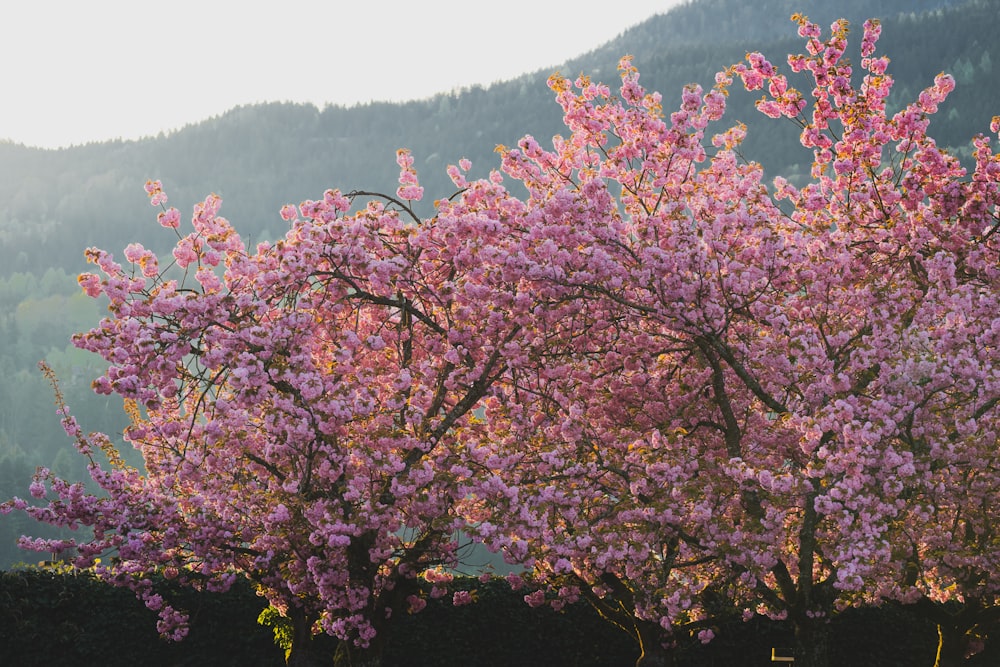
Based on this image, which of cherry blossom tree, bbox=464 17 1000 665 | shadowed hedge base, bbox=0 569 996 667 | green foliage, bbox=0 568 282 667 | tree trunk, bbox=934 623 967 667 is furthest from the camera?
shadowed hedge base, bbox=0 569 996 667

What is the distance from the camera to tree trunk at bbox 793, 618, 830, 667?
1141 cm

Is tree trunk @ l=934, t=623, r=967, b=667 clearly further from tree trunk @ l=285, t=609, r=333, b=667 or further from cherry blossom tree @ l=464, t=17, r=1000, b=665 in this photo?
tree trunk @ l=285, t=609, r=333, b=667

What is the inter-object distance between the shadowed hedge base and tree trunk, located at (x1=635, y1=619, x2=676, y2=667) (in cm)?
298

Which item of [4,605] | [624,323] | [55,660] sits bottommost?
[55,660]

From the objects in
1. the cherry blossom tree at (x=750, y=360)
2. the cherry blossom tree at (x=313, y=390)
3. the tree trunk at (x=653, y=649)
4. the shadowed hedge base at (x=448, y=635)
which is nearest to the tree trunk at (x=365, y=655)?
the cherry blossom tree at (x=313, y=390)

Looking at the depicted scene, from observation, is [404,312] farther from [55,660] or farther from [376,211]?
[55,660]

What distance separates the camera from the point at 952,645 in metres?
13.9

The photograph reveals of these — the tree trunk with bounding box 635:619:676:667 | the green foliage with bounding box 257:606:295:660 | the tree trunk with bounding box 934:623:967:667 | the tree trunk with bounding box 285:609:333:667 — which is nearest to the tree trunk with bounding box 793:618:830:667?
the tree trunk with bounding box 635:619:676:667

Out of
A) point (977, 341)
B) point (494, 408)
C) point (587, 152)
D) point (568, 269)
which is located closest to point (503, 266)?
point (568, 269)

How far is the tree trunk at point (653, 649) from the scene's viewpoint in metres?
13.6

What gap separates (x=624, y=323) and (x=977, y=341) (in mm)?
4073

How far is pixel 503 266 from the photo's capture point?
34.6 ft

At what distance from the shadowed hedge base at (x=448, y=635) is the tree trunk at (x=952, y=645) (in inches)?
83.9

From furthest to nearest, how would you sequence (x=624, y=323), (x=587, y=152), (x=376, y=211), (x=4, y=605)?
1. (x=4, y=605)
2. (x=587, y=152)
3. (x=624, y=323)
4. (x=376, y=211)
